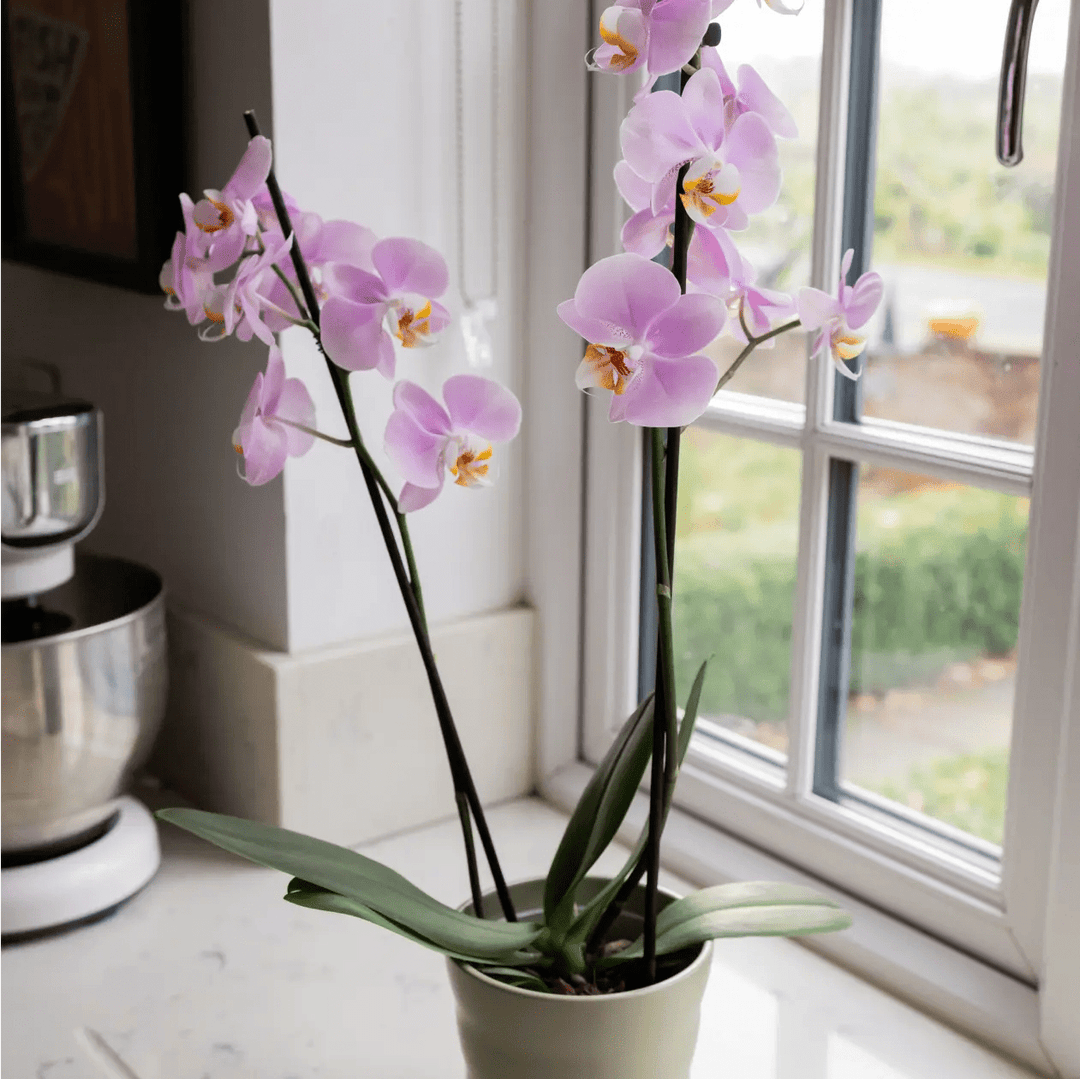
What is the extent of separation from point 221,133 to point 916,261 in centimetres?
55

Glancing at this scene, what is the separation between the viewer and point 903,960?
3.08 feet

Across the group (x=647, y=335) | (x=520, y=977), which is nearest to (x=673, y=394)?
(x=647, y=335)

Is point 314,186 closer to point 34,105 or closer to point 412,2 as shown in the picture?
point 412,2

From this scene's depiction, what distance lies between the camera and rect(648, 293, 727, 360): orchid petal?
22.5 inches

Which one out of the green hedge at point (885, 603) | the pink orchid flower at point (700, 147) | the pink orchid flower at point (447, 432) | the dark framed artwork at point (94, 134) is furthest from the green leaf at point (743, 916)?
the dark framed artwork at point (94, 134)

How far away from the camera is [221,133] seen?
42.7 inches

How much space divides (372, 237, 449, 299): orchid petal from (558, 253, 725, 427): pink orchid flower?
0.12 meters

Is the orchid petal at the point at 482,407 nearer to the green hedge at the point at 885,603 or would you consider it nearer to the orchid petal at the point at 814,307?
the orchid petal at the point at 814,307

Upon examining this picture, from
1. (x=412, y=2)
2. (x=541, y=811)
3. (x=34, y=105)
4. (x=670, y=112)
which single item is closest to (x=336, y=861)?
(x=670, y=112)

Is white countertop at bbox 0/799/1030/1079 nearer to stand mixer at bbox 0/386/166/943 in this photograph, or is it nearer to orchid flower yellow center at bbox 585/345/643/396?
stand mixer at bbox 0/386/166/943

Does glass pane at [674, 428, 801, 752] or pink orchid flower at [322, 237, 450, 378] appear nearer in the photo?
pink orchid flower at [322, 237, 450, 378]

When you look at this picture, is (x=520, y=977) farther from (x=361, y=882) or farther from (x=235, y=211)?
(x=235, y=211)

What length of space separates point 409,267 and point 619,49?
16 centimetres

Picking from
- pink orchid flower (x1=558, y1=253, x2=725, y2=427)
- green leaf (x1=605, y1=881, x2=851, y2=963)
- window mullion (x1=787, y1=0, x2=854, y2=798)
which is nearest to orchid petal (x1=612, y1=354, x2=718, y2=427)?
pink orchid flower (x1=558, y1=253, x2=725, y2=427)
